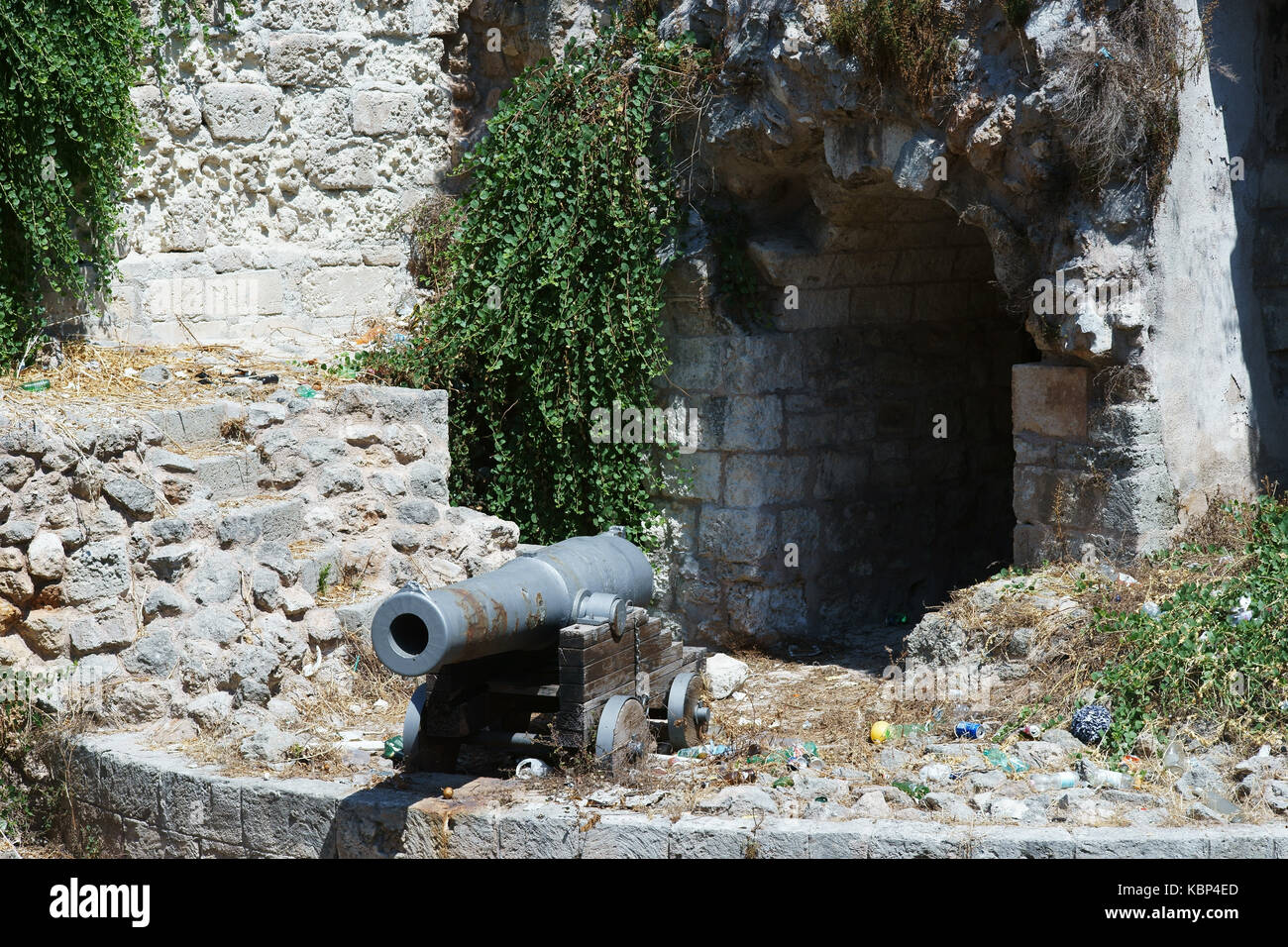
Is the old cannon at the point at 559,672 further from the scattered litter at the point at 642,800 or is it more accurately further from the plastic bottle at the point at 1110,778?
the plastic bottle at the point at 1110,778

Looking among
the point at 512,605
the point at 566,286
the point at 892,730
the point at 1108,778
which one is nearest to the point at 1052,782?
the point at 1108,778

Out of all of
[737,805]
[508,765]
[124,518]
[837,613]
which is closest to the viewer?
[737,805]

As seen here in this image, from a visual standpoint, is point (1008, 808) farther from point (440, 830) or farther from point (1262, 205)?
point (1262, 205)

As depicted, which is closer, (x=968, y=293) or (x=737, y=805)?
(x=737, y=805)

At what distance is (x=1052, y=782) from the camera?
15.2ft

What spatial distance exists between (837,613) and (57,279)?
4.62 m

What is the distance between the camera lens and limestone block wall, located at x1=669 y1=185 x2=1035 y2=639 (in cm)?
746

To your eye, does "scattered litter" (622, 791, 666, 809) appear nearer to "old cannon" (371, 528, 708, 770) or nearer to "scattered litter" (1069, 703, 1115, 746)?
"old cannon" (371, 528, 708, 770)

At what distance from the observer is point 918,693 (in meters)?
5.93

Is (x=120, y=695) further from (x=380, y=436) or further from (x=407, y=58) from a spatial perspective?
(x=407, y=58)

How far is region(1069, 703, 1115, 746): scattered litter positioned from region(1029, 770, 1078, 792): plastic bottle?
34 cm

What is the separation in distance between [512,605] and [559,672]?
0.39 meters

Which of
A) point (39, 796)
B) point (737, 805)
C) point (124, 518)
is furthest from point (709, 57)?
point (39, 796)

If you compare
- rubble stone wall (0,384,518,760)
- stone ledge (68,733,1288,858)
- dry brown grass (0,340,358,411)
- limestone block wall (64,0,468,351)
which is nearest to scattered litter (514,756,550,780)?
stone ledge (68,733,1288,858)
